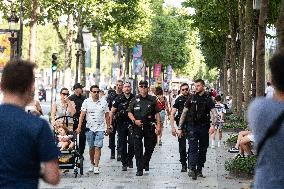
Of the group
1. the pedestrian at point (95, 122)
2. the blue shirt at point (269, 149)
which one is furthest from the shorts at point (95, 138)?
the blue shirt at point (269, 149)

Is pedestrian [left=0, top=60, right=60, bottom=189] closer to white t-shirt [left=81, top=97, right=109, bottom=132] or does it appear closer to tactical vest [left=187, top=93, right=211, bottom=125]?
tactical vest [left=187, top=93, right=211, bottom=125]

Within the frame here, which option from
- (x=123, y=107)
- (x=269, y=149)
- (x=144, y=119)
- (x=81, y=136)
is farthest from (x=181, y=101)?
(x=269, y=149)

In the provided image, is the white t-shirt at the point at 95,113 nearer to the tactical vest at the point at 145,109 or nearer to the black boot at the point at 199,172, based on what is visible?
the tactical vest at the point at 145,109

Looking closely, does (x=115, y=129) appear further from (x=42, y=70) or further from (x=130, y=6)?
(x=42, y=70)

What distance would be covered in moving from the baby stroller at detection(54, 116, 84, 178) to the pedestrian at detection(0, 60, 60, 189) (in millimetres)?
9728

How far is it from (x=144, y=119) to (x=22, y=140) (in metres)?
11.0

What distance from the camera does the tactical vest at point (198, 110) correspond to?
14.5 meters

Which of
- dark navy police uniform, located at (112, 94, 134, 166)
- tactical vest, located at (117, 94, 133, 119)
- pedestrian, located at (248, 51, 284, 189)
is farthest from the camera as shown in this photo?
tactical vest, located at (117, 94, 133, 119)

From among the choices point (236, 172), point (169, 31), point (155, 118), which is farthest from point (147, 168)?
point (169, 31)

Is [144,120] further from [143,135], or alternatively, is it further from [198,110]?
[198,110]

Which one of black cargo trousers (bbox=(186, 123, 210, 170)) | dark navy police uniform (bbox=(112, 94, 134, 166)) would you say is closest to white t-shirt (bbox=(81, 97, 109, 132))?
dark navy police uniform (bbox=(112, 94, 134, 166))

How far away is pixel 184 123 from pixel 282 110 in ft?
34.0

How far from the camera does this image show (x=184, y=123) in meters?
15.1

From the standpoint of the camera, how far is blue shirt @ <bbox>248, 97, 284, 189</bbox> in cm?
471
